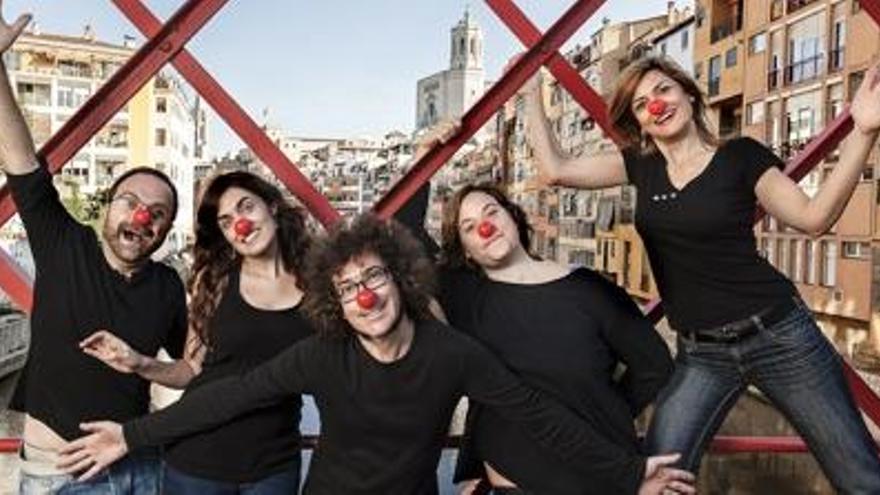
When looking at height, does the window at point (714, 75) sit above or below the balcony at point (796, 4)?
below

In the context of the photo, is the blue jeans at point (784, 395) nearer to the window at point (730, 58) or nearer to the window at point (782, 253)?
the window at point (782, 253)

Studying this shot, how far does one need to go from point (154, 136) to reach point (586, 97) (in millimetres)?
58762

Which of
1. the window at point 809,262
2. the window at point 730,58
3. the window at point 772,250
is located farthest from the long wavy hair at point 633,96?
the window at point 730,58

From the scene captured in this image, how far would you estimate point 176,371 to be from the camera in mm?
2717

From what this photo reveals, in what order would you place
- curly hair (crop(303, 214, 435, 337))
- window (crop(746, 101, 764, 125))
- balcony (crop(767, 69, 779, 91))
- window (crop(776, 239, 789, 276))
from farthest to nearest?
window (crop(746, 101, 764, 125))
balcony (crop(767, 69, 779, 91))
window (crop(776, 239, 789, 276))
curly hair (crop(303, 214, 435, 337))

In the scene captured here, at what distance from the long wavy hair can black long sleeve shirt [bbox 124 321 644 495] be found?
0.72 metres

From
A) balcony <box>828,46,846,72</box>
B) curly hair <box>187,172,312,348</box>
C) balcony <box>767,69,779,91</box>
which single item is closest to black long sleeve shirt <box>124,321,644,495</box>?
curly hair <box>187,172,312,348</box>

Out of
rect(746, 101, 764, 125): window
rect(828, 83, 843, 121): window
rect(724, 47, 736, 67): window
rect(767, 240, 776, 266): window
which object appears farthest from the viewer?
rect(724, 47, 736, 67): window

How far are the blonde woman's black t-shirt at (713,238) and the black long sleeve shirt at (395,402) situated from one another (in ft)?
1.43

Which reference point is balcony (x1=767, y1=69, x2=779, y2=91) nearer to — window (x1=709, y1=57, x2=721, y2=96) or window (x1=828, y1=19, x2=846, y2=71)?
window (x1=828, y1=19, x2=846, y2=71)

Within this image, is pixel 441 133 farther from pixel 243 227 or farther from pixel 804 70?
pixel 804 70

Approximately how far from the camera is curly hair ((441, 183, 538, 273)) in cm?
278

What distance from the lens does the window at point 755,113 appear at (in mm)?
29875

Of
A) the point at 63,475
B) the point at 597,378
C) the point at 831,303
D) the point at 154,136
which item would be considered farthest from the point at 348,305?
the point at 154,136
